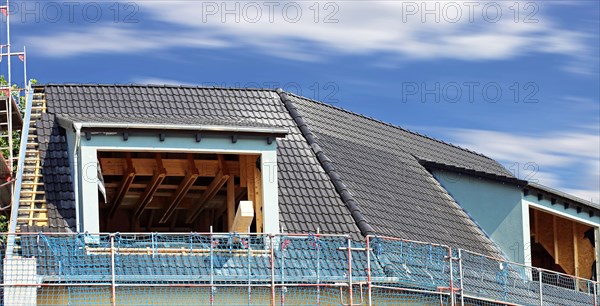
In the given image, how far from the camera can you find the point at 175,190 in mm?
A: 31797

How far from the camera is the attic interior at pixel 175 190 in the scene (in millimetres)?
29438

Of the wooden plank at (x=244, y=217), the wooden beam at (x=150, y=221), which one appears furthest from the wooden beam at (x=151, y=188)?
the wooden plank at (x=244, y=217)

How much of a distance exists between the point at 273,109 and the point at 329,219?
185 inches

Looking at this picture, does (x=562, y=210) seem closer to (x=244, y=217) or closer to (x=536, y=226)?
(x=536, y=226)

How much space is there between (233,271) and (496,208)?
11250mm

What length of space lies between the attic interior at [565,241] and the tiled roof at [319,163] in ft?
14.9

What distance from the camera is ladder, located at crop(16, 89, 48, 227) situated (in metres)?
26.9

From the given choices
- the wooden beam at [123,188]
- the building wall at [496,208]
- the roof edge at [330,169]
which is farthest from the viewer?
the building wall at [496,208]

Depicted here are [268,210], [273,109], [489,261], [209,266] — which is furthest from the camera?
[273,109]

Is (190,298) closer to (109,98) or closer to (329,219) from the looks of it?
(329,219)

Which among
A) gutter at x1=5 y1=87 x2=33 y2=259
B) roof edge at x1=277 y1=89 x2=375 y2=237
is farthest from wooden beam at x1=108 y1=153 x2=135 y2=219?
roof edge at x1=277 y1=89 x2=375 y2=237

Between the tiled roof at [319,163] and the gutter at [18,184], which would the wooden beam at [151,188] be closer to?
the tiled roof at [319,163]

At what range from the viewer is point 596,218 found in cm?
3625

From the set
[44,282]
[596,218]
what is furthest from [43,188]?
[596,218]
